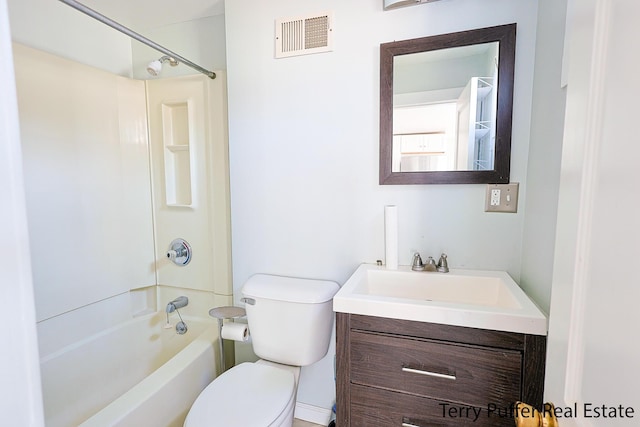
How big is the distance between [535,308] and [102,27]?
107 inches

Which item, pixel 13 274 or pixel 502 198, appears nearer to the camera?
pixel 13 274

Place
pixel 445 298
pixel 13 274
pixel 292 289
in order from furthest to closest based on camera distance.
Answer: pixel 292 289 → pixel 445 298 → pixel 13 274

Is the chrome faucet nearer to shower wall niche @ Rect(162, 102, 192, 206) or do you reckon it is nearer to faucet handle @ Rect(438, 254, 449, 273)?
faucet handle @ Rect(438, 254, 449, 273)

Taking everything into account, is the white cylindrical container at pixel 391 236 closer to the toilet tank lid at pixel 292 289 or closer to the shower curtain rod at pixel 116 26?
the toilet tank lid at pixel 292 289

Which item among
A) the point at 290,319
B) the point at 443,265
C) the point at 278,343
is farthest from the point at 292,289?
the point at 443,265

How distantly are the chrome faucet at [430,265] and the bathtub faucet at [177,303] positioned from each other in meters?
1.48

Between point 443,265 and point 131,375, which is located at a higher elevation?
point 443,265

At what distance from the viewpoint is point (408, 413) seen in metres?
0.99

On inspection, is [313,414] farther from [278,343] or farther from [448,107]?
[448,107]

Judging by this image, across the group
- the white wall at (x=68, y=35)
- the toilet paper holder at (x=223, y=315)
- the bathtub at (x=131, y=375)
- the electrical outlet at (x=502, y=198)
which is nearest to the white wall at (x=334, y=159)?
the electrical outlet at (x=502, y=198)

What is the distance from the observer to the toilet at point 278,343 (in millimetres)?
1201

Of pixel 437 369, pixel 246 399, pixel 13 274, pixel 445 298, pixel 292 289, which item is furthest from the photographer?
pixel 292 289

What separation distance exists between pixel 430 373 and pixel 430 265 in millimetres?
480

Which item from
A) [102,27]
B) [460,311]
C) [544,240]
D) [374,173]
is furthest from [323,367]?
[102,27]
